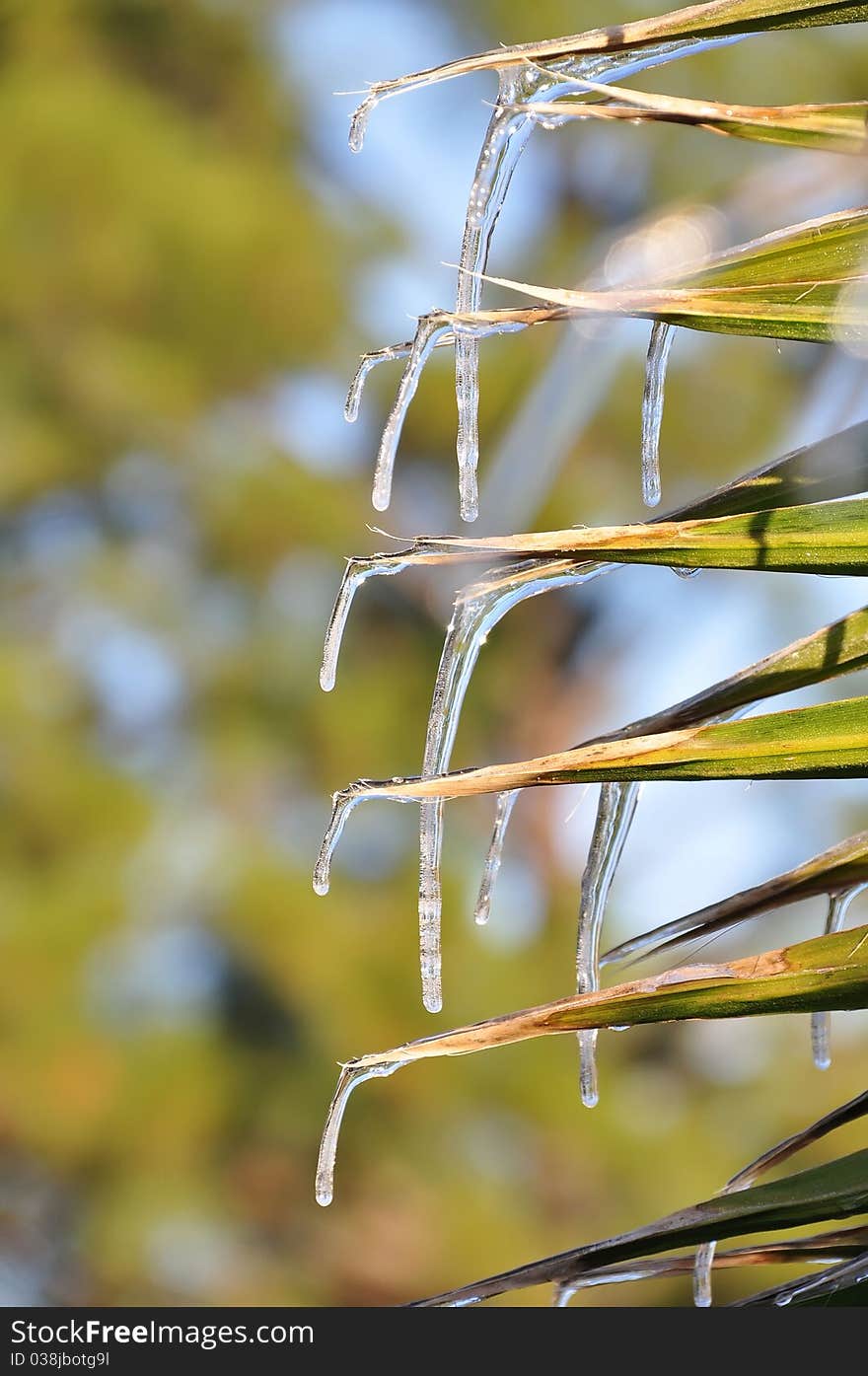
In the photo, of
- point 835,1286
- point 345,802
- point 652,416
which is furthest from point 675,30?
point 835,1286

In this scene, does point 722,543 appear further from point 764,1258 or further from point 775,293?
point 764,1258

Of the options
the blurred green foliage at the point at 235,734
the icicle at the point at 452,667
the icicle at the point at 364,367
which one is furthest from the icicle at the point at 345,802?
the blurred green foliage at the point at 235,734

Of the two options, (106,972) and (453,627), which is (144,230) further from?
(453,627)

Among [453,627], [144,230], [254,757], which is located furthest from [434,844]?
[144,230]

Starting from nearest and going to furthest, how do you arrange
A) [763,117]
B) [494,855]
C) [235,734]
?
[763,117], [494,855], [235,734]

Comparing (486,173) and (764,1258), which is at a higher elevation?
(486,173)

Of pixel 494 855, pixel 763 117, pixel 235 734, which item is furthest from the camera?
pixel 235 734
